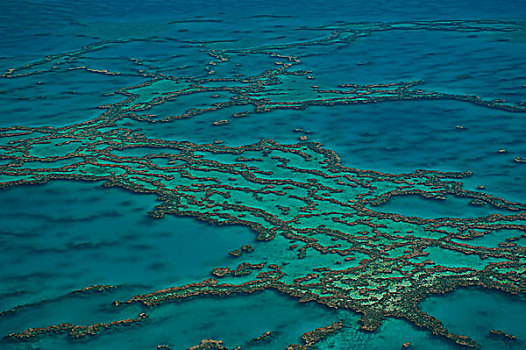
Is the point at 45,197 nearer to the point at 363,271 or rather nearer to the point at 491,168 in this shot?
the point at 363,271

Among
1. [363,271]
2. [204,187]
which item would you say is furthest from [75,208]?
[363,271]

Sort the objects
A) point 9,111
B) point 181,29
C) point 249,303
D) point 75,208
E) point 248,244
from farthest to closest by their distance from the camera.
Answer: point 181,29
point 9,111
point 75,208
point 248,244
point 249,303

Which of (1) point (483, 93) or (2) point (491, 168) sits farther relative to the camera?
(1) point (483, 93)

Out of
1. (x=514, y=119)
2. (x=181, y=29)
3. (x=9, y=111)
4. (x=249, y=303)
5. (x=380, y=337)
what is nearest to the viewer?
(x=380, y=337)

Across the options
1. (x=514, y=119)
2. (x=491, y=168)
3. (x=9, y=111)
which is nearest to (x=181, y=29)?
(x=9, y=111)

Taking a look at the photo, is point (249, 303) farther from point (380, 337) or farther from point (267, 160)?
point (267, 160)

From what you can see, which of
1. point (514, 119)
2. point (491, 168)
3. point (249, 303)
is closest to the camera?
point (249, 303)

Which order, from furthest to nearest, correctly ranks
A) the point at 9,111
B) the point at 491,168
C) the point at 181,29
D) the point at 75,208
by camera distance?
1. the point at 181,29
2. the point at 9,111
3. the point at 491,168
4. the point at 75,208
